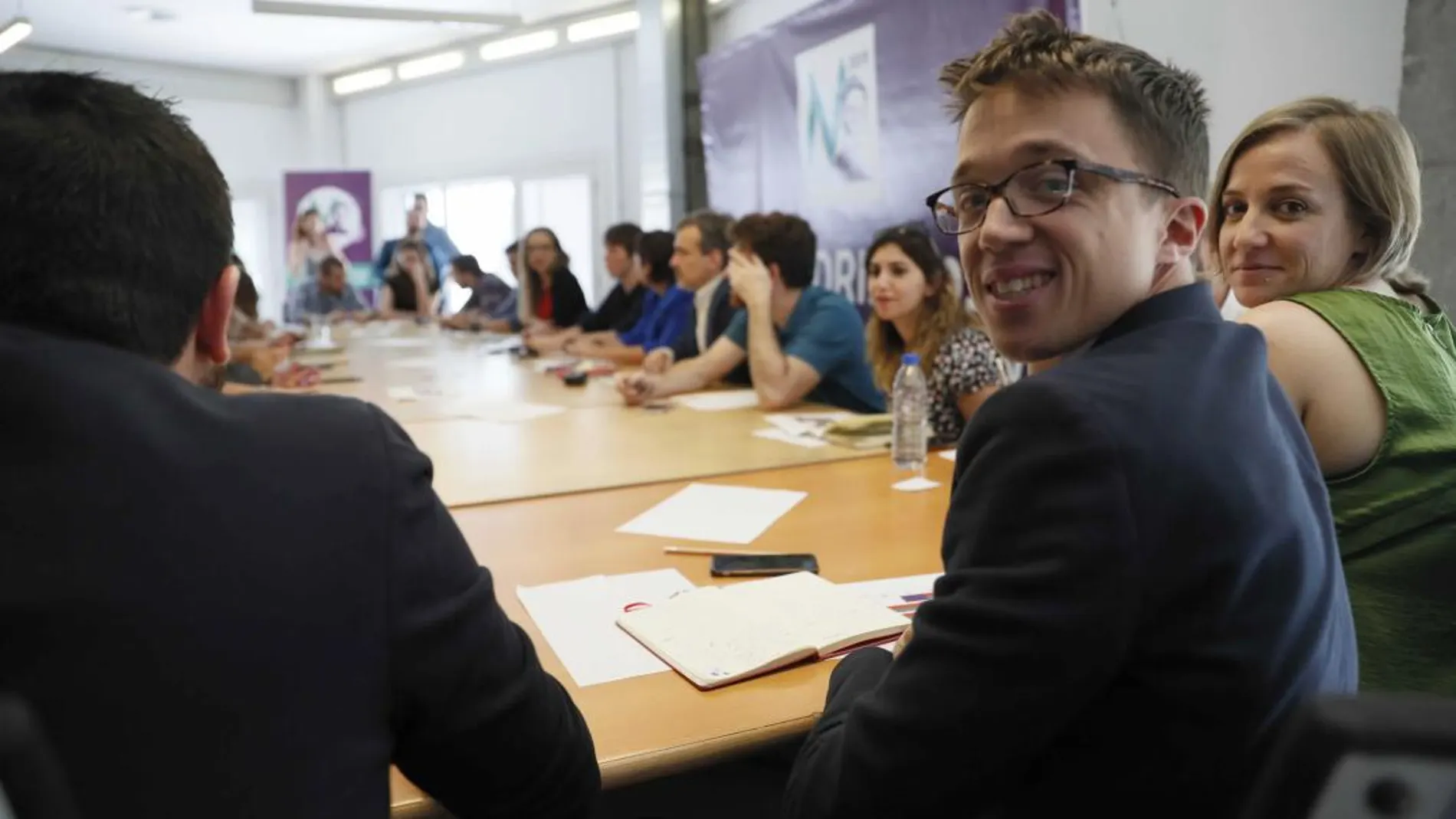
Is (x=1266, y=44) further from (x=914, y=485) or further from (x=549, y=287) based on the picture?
(x=549, y=287)

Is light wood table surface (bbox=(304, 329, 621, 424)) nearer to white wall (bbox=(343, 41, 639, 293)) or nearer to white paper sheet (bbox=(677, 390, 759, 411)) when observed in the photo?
white paper sheet (bbox=(677, 390, 759, 411))

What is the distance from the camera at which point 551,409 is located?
308 centimetres

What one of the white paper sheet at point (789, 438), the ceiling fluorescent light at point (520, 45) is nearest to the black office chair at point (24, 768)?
the white paper sheet at point (789, 438)

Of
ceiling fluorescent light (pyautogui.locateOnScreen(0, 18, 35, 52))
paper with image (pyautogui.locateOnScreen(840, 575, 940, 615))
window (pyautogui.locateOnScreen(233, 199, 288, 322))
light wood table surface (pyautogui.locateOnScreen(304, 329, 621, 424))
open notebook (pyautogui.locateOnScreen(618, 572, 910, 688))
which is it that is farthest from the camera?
window (pyautogui.locateOnScreen(233, 199, 288, 322))

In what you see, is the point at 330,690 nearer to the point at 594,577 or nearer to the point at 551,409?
the point at 594,577

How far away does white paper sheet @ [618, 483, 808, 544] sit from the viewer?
1726mm

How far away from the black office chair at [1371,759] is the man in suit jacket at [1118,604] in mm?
273

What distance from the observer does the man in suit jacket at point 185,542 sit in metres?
0.64

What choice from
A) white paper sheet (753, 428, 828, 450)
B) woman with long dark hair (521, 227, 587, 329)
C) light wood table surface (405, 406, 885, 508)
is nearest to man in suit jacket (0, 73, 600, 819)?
light wood table surface (405, 406, 885, 508)

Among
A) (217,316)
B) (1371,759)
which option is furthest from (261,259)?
(1371,759)

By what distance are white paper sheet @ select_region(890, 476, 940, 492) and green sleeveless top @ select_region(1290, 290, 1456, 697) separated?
84 cm

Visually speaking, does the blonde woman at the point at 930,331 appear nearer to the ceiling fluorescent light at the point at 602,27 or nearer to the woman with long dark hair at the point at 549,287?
the woman with long dark hair at the point at 549,287

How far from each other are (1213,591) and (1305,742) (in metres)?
0.31

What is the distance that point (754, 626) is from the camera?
1239 mm
